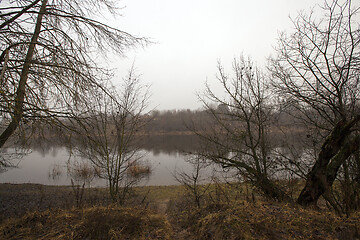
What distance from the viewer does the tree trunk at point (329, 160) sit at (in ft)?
12.5

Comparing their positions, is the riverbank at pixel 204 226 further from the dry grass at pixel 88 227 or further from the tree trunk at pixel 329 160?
the tree trunk at pixel 329 160

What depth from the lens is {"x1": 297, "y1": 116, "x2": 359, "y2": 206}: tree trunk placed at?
3.81m

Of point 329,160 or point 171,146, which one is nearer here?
point 329,160

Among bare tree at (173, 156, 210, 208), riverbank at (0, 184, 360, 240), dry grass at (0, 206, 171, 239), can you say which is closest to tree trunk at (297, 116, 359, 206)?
riverbank at (0, 184, 360, 240)

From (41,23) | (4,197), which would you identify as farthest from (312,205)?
(4,197)

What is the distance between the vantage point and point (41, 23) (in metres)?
3.04

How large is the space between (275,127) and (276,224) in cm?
360

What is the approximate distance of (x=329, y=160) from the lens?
13.1ft

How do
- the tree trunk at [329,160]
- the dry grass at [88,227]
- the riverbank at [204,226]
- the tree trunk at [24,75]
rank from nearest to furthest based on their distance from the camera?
the tree trunk at [24,75] < the riverbank at [204,226] < the dry grass at [88,227] < the tree trunk at [329,160]

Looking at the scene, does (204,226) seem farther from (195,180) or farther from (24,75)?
(24,75)

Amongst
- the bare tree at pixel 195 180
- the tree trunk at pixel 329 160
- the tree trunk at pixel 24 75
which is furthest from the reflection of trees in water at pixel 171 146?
the tree trunk at pixel 24 75

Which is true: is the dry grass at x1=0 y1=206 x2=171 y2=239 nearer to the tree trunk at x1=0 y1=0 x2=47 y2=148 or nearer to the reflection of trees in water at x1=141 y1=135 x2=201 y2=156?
the tree trunk at x1=0 y1=0 x2=47 y2=148

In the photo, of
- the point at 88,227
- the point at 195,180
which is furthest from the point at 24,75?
the point at 195,180

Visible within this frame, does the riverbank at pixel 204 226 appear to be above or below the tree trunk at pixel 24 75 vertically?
below
